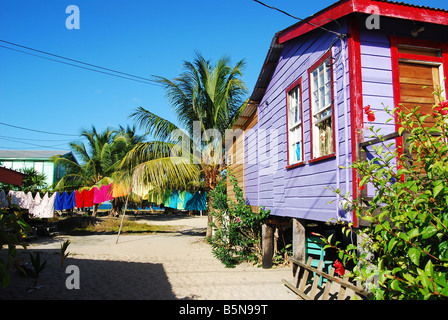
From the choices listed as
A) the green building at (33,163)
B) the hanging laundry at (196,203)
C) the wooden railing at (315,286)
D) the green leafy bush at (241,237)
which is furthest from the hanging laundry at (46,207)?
the green building at (33,163)

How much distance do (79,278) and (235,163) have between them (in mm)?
7497

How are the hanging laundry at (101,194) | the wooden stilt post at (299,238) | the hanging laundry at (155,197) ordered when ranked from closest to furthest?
the wooden stilt post at (299,238), the hanging laundry at (101,194), the hanging laundry at (155,197)

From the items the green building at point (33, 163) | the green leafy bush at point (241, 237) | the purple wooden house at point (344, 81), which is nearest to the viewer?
the purple wooden house at point (344, 81)

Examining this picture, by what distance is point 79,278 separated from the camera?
812 cm

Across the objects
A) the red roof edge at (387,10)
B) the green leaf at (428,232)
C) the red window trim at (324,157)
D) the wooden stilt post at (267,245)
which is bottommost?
the wooden stilt post at (267,245)

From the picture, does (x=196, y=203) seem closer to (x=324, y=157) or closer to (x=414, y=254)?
(x=324, y=157)

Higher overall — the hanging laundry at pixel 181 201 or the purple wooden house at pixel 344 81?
the purple wooden house at pixel 344 81

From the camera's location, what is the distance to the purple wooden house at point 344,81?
4922mm

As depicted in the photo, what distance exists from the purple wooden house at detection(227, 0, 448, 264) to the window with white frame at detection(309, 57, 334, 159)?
2 cm

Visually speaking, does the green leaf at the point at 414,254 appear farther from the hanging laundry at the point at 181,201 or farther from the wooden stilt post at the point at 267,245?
the hanging laundry at the point at 181,201

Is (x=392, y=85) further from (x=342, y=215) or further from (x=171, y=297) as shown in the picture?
(x=171, y=297)

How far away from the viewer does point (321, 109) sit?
19.4 ft

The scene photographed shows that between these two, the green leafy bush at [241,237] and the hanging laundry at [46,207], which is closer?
the green leafy bush at [241,237]

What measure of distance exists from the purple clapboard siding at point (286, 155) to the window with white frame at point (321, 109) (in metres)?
0.17
